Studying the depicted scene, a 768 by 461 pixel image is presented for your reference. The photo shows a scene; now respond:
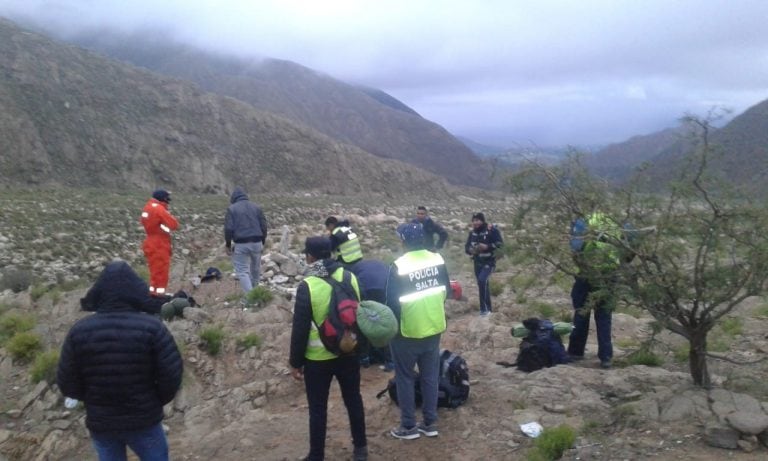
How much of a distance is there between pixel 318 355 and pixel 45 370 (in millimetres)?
4374

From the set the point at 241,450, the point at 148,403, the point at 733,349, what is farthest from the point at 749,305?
the point at 148,403

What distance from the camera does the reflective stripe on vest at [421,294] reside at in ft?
17.1

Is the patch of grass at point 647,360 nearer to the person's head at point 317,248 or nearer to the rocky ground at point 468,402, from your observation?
the rocky ground at point 468,402

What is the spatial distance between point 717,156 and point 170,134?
150ft

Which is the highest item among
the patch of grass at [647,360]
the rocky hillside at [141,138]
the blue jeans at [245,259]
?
the rocky hillside at [141,138]

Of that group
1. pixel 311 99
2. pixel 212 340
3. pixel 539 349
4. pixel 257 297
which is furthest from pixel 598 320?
pixel 311 99

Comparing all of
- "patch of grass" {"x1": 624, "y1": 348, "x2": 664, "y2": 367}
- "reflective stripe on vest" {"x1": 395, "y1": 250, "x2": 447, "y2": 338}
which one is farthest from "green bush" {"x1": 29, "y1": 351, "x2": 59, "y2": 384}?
"patch of grass" {"x1": 624, "y1": 348, "x2": 664, "y2": 367}

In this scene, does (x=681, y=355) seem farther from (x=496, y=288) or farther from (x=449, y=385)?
(x=496, y=288)

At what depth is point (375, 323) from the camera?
458 cm

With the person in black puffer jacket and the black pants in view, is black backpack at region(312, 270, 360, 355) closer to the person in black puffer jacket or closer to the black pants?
the black pants

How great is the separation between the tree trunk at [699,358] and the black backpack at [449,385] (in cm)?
210

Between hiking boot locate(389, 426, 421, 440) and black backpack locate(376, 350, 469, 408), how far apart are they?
1.68 feet

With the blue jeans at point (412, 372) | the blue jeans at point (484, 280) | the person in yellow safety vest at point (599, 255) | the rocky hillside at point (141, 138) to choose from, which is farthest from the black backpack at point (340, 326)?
the rocky hillside at point (141, 138)

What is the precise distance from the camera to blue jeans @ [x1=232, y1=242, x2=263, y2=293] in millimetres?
9164
